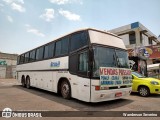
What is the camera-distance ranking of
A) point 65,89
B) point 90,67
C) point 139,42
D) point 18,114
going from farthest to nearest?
1. point 139,42
2. point 65,89
3. point 90,67
4. point 18,114

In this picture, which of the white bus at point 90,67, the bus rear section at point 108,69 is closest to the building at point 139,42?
the white bus at point 90,67

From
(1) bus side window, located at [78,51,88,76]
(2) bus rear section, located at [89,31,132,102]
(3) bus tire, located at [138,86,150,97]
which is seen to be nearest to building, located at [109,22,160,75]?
(3) bus tire, located at [138,86,150,97]

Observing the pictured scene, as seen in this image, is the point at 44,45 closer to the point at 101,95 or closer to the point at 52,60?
the point at 52,60

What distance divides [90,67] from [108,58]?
3.61ft

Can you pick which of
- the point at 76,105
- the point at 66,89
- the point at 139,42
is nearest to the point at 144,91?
the point at 66,89

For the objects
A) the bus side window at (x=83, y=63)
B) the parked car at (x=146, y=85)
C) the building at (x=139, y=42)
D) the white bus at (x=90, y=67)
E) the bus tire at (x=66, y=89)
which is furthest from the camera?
the building at (x=139, y=42)

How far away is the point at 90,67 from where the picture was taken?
7.03 meters

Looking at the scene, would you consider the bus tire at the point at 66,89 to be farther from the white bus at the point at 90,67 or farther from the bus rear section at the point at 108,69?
the bus rear section at the point at 108,69

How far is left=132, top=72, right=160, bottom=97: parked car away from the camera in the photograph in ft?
33.5

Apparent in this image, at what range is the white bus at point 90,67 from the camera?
7047 millimetres

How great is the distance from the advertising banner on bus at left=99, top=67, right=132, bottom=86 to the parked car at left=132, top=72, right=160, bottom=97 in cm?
264

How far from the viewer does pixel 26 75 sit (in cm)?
1568

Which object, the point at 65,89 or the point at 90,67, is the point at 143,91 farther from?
the point at 90,67

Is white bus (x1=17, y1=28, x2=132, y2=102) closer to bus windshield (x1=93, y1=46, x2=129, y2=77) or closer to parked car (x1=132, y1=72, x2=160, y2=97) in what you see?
bus windshield (x1=93, y1=46, x2=129, y2=77)
